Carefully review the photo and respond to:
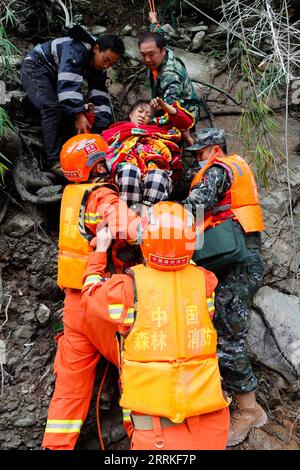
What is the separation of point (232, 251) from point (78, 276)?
3.96 ft

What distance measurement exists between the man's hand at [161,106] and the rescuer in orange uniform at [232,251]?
44cm

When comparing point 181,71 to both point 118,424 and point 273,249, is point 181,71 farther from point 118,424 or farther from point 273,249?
point 118,424

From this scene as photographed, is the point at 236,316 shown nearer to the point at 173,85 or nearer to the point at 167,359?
the point at 167,359

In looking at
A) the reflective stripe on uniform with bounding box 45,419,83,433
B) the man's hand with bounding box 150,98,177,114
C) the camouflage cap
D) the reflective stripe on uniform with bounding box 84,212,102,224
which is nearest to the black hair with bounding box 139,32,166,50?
the man's hand with bounding box 150,98,177,114

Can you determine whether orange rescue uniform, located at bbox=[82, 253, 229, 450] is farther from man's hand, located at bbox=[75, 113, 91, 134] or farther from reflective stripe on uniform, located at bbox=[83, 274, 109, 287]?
man's hand, located at bbox=[75, 113, 91, 134]

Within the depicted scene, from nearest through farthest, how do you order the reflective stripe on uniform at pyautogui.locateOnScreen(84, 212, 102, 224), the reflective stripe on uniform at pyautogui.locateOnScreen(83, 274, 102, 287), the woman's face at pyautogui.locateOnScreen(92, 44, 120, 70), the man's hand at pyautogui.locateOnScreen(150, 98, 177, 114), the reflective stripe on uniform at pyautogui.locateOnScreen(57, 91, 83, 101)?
the reflective stripe on uniform at pyautogui.locateOnScreen(83, 274, 102, 287) → the reflective stripe on uniform at pyautogui.locateOnScreen(84, 212, 102, 224) → the man's hand at pyautogui.locateOnScreen(150, 98, 177, 114) → the reflective stripe on uniform at pyautogui.locateOnScreen(57, 91, 83, 101) → the woman's face at pyautogui.locateOnScreen(92, 44, 120, 70)

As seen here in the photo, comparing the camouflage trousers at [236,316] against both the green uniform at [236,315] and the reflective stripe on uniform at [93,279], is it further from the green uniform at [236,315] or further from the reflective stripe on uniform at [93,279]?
the reflective stripe on uniform at [93,279]

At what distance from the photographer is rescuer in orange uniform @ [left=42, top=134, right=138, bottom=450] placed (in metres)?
3.04

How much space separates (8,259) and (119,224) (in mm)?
1632

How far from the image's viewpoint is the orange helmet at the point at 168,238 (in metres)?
2.44

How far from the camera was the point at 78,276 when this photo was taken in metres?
3.16

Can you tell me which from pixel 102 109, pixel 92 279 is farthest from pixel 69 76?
pixel 92 279

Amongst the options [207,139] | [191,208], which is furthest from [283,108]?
[191,208]
